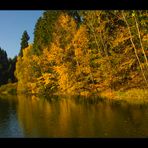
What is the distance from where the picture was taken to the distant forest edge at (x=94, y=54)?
30641 mm

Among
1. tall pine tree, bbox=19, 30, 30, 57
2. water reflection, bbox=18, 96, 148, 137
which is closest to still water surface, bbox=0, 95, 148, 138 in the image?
water reflection, bbox=18, 96, 148, 137

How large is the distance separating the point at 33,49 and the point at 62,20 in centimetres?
1559

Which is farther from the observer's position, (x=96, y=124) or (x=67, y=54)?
(x=67, y=54)

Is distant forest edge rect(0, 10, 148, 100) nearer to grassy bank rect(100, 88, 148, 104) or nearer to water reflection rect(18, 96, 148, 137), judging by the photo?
grassy bank rect(100, 88, 148, 104)

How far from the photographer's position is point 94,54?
3688 centimetres

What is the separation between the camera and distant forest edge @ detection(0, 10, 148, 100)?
30.6m

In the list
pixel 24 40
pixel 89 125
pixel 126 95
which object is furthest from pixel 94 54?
pixel 24 40

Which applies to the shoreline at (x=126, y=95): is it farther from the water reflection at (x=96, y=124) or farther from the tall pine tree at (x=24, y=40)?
the tall pine tree at (x=24, y=40)
